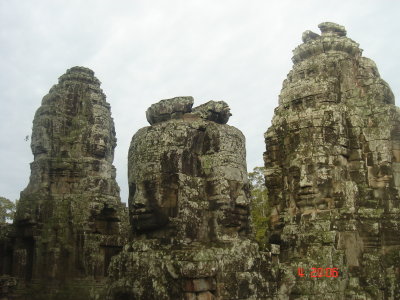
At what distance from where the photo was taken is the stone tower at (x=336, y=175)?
9.34 metres

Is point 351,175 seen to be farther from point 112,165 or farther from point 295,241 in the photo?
point 112,165

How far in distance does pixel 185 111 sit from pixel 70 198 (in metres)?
8.87

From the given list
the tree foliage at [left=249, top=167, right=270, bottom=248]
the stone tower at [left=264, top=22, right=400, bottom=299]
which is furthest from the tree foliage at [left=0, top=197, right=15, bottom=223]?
the stone tower at [left=264, top=22, right=400, bottom=299]

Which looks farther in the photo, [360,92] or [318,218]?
[360,92]

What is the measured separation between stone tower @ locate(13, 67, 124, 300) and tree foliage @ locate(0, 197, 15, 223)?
20.1 metres

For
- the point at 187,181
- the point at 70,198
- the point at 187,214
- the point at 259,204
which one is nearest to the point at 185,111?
the point at 187,181

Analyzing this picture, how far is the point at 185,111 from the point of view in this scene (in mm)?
7062

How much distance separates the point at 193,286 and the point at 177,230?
2.64 ft

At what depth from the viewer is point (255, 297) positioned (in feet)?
20.4

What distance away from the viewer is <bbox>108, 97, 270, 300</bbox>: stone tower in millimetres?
5965

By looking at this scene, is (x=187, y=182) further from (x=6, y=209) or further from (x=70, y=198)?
(x=6, y=209)

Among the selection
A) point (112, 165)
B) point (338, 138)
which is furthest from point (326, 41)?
point (112, 165)
